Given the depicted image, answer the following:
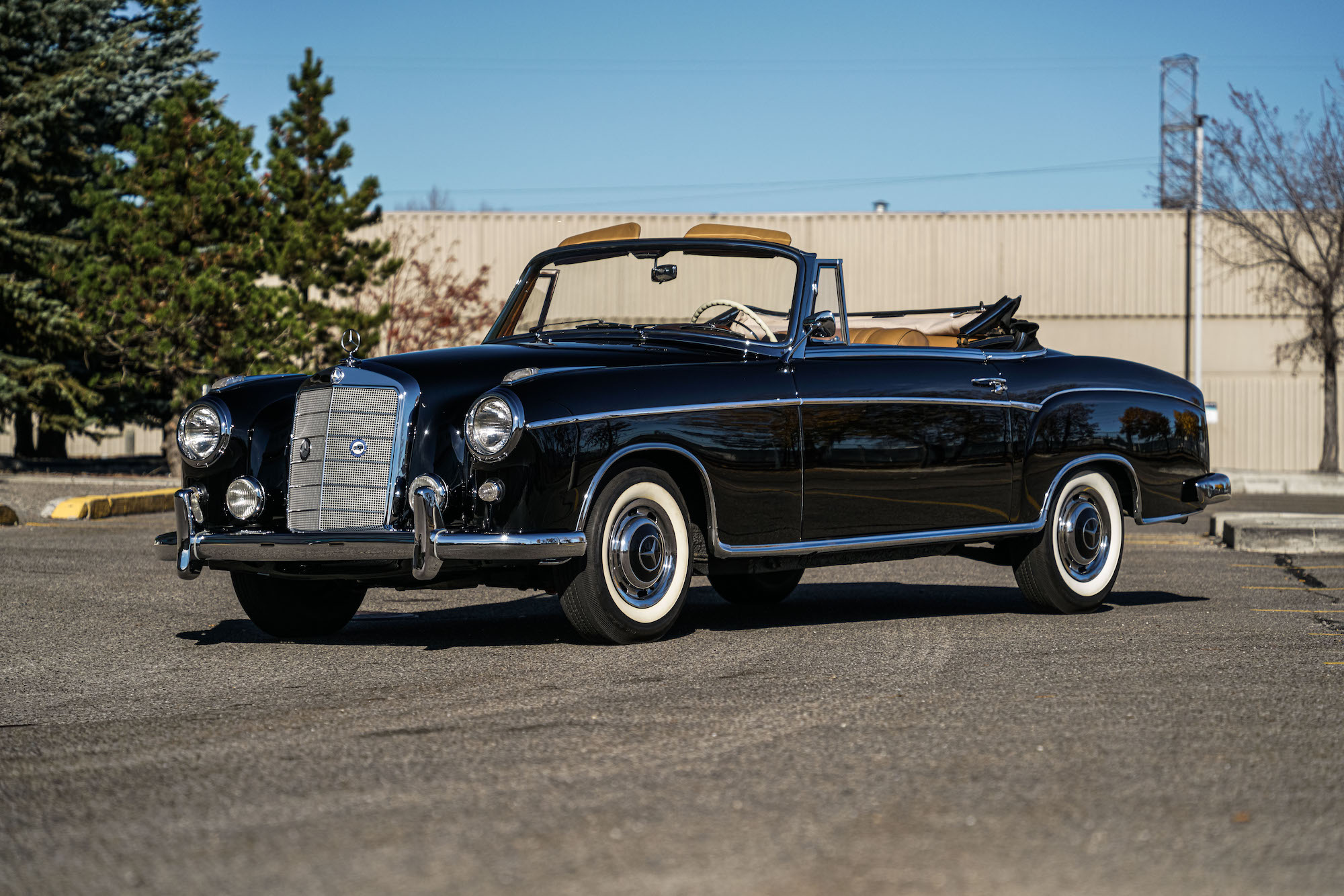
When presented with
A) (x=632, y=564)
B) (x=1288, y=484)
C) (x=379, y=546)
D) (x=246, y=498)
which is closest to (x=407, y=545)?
(x=379, y=546)

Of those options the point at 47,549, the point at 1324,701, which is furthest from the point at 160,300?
the point at 1324,701

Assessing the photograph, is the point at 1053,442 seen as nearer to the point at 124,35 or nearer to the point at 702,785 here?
the point at 702,785

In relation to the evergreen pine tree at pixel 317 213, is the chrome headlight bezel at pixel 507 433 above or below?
below

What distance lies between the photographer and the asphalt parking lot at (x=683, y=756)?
3199 mm

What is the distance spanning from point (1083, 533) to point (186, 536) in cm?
452

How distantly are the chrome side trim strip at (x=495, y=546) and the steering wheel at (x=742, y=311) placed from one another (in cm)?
185

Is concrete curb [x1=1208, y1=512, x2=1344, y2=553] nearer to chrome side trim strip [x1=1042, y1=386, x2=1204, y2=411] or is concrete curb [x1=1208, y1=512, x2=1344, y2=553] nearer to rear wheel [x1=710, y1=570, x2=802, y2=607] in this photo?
chrome side trim strip [x1=1042, y1=386, x2=1204, y2=411]

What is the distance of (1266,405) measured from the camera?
34.0 metres

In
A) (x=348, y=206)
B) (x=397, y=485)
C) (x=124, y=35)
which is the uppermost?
(x=124, y=35)

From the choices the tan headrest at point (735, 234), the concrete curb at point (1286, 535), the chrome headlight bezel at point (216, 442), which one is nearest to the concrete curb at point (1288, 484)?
the concrete curb at point (1286, 535)

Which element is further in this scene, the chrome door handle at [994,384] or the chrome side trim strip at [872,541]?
the chrome door handle at [994,384]

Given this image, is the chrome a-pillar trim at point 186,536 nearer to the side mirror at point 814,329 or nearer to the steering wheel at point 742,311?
the steering wheel at point 742,311

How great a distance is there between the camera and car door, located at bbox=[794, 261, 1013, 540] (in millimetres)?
7020

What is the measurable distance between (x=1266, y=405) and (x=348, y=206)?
21420 mm
